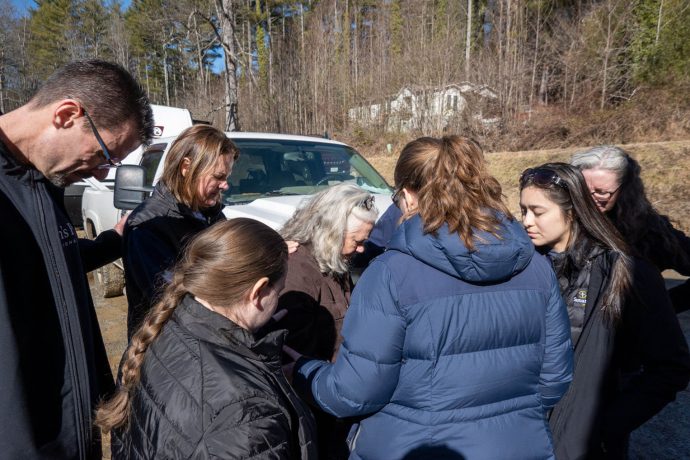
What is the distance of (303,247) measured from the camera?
7.55 ft

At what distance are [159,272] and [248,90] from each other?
28704 millimetres

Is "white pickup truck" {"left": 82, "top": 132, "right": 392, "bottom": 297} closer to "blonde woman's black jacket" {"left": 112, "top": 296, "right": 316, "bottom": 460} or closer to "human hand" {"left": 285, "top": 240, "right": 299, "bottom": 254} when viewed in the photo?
"human hand" {"left": 285, "top": 240, "right": 299, "bottom": 254}

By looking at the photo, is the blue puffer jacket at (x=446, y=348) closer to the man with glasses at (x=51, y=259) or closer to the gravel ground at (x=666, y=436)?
the man with glasses at (x=51, y=259)

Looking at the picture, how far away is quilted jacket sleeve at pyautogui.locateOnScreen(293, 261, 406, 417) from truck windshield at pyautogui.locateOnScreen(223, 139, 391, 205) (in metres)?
2.68

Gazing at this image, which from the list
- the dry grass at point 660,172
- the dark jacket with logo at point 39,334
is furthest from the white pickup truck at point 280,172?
the dry grass at point 660,172

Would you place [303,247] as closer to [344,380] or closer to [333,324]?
[333,324]

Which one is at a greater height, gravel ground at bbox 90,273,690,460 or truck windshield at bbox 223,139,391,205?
truck windshield at bbox 223,139,391,205

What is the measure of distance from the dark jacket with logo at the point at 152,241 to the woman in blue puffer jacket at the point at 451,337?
954 mm

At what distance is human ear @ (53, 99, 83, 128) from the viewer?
1336 mm

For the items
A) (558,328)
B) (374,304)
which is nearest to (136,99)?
(374,304)

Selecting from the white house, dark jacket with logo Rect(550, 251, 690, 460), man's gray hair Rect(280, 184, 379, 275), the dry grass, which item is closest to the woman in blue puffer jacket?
dark jacket with logo Rect(550, 251, 690, 460)

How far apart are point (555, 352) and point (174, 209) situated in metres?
1.79

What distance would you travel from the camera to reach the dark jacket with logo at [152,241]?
2041mm

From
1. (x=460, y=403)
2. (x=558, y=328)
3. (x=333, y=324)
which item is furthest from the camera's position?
(x=333, y=324)
